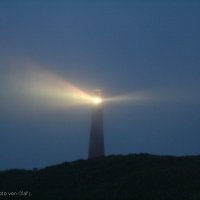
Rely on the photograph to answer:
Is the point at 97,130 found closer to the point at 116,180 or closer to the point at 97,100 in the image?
the point at 97,100

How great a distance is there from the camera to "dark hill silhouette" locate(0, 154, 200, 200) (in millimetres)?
27672

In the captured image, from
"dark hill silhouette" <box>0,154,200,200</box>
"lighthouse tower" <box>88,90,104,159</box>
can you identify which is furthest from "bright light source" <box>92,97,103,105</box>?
"dark hill silhouette" <box>0,154,200,200</box>

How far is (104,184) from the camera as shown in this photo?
3120 cm

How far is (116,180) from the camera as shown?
1254 inches

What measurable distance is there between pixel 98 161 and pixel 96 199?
1127 centimetres

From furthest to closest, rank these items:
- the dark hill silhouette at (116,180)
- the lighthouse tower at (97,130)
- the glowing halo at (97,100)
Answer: the glowing halo at (97,100), the lighthouse tower at (97,130), the dark hill silhouette at (116,180)

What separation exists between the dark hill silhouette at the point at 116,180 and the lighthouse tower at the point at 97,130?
19242mm

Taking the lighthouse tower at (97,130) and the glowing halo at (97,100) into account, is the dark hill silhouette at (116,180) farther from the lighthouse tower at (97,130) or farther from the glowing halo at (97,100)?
the glowing halo at (97,100)

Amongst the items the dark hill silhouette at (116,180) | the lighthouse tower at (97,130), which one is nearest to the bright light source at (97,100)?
the lighthouse tower at (97,130)

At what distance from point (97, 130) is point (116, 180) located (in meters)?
30.6

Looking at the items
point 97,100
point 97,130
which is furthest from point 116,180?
point 97,100

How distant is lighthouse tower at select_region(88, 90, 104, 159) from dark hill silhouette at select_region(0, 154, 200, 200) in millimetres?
19242

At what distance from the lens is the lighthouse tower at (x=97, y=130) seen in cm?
6047

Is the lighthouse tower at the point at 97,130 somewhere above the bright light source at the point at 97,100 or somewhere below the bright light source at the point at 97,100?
below
